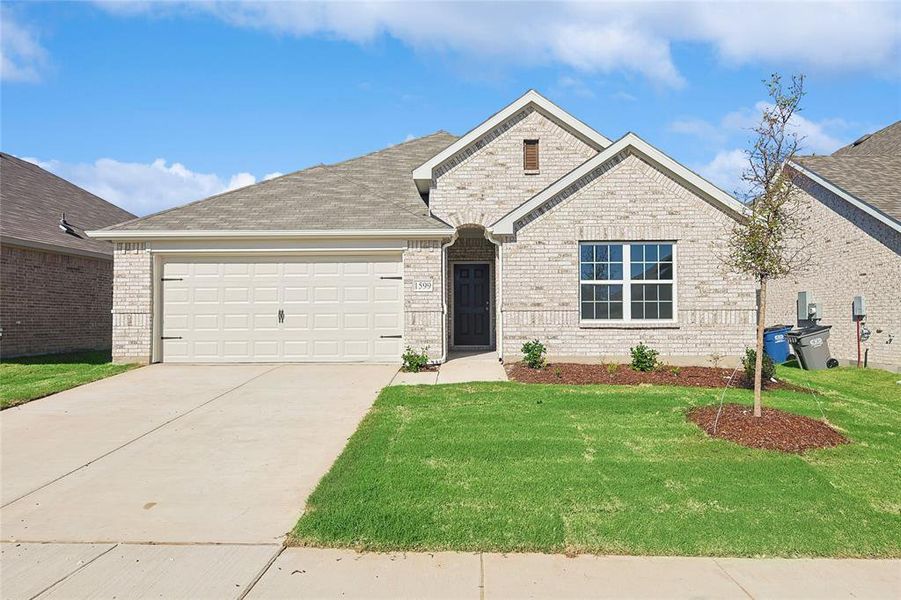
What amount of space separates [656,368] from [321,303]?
24.3ft

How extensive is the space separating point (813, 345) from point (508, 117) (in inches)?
382

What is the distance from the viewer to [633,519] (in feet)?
15.0

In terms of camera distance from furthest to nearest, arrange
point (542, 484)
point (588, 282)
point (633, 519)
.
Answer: point (588, 282) < point (542, 484) < point (633, 519)

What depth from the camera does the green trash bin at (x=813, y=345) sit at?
47.0ft

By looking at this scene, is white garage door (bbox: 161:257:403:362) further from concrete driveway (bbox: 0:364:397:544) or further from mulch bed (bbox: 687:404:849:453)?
mulch bed (bbox: 687:404:849:453)

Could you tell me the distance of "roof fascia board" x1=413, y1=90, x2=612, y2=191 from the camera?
590 inches

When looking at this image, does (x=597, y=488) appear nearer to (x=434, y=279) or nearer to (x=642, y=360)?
(x=642, y=360)

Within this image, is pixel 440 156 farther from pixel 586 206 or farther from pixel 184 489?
pixel 184 489

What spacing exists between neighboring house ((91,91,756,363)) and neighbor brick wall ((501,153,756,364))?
0.08ft

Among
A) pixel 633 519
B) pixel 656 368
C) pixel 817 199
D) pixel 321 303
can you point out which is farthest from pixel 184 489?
pixel 817 199

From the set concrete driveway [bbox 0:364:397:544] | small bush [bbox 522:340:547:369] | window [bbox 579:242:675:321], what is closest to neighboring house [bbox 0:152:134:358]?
concrete driveway [bbox 0:364:397:544]

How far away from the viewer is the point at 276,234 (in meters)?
12.5

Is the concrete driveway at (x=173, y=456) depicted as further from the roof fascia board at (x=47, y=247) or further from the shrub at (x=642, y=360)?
the roof fascia board at (x=47, y=247)

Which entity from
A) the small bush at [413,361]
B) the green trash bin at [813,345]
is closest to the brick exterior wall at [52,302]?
the small bush at [413,361]
